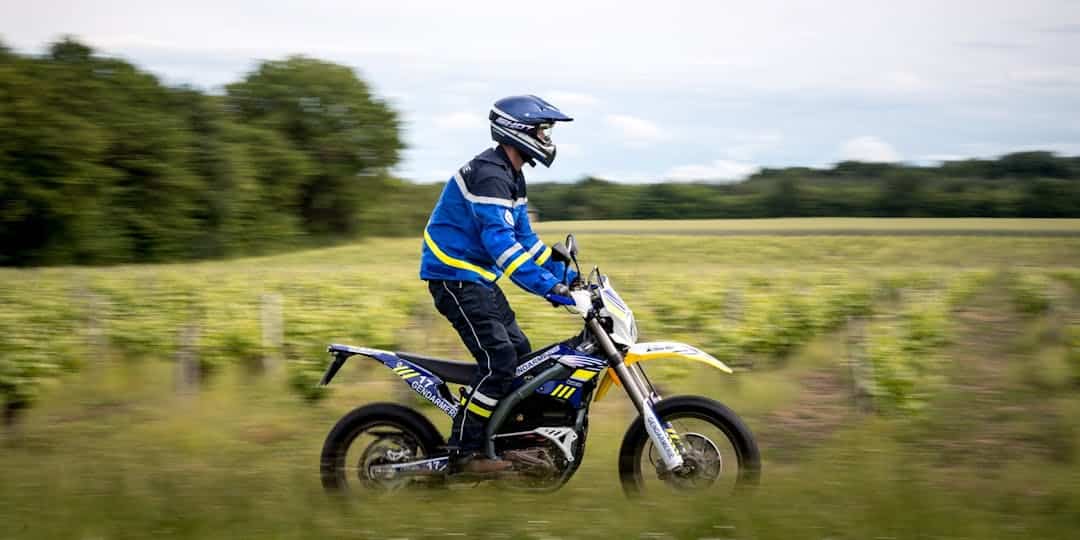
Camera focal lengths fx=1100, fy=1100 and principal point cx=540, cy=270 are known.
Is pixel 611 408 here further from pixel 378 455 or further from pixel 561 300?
pixel 561 300

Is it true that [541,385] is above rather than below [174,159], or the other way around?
below

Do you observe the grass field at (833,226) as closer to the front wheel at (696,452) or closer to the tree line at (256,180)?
the tree line at (256,180)

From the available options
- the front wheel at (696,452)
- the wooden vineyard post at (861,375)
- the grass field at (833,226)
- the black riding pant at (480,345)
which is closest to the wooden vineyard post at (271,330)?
the black riding pant at (480,345)

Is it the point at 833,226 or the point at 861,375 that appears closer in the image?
the point at 861,375

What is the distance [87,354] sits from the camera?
10.3m

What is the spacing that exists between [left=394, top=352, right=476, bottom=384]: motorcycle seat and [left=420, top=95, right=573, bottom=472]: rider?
0.07 metres

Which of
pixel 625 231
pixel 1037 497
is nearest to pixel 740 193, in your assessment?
pixel 625 231

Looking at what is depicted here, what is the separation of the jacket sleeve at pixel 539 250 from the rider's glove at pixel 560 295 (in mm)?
228

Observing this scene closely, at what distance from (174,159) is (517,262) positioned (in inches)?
1103

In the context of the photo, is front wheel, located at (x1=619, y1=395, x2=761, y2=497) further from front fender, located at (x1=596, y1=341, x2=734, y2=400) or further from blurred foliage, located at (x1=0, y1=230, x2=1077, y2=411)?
blurred foliage, located at (x1=0, y1=230, x2=1077, y2=411)

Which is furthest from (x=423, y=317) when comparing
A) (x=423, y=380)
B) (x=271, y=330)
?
(x=423, y=380)

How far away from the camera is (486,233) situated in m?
5.59

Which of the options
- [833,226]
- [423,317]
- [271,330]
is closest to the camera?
[271,330]

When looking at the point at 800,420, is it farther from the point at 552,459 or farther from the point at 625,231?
the point at 625,231
